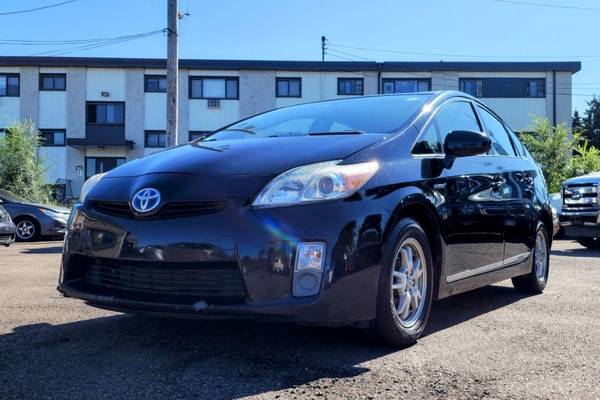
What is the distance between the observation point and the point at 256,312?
9.56 ft

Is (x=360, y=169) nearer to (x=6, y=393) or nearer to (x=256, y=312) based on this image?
(x=256, y=312)

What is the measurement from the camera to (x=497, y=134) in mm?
5172

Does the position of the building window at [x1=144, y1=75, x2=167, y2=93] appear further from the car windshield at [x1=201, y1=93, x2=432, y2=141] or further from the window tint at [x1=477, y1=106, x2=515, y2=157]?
the window tint at [x1=477, y1=106, x2=515, y2=157]

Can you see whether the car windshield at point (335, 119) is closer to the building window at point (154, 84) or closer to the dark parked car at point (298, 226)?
the dark parked car at point (298, 226)

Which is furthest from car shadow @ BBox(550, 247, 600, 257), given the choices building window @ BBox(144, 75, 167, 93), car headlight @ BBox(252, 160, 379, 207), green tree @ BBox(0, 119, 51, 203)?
building window @ BBox(144, 75, 167, 93)

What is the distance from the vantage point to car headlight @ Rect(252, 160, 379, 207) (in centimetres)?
305

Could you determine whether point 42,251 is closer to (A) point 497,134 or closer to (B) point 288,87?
(A) point 497,134

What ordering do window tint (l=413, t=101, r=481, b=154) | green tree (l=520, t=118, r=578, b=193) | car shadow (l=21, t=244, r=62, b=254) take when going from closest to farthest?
window tint (l=413, t=101, r=481, b=154) → car shadow (l=21, t=244, r=62, b=254) → green tree (l=520, t=118, r=578, b=193)

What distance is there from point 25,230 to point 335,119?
11.1 meters

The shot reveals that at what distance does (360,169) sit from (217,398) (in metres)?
1.35

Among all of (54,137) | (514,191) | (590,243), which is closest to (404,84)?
(54,137)

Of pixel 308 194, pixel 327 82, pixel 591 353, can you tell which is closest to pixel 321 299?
pixel 308 194

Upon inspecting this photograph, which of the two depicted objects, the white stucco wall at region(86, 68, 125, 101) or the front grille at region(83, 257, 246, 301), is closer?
the front grille at region(83, 257, 246, 301)

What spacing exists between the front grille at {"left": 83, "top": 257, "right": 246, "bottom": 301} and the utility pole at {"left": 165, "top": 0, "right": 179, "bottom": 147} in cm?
1204
